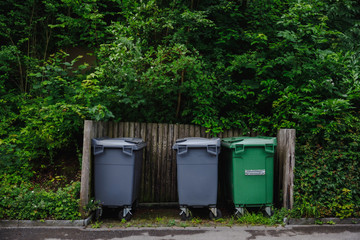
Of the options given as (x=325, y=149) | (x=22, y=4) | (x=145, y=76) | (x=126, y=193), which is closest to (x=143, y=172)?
(x=126, y=193)

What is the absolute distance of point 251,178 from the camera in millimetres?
4941

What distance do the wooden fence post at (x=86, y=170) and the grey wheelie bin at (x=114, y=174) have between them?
0.37 feet

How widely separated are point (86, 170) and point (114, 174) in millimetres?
469

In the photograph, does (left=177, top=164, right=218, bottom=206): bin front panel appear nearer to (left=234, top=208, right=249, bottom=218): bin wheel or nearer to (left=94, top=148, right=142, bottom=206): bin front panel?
(left=234, top=208, right=249, bottom=218): bin wheel

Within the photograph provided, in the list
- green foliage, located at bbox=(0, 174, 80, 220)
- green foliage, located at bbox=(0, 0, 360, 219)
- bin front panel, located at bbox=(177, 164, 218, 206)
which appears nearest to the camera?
green foliage, located at bbox=(0, 174, 80, 220)

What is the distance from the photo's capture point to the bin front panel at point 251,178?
194 inches

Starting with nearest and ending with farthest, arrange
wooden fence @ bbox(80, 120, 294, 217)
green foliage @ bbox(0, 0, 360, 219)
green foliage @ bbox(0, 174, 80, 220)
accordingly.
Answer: green foliage @ bbox(0, 174, 80, 220) → green foliage @ bbox(0, 0, 360, 219) → wooden fence @ bbox(80, 120, 294, 217)

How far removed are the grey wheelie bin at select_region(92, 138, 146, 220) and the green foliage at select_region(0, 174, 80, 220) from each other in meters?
0.46

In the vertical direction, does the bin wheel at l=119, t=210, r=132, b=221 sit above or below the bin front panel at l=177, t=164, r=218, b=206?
below

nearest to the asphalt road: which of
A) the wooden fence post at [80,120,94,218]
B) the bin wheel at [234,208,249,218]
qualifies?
the bin wheel at [234,208,249,218]

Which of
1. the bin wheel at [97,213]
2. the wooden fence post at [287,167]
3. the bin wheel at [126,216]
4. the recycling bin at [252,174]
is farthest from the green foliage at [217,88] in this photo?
the bin wheel at [126,216]

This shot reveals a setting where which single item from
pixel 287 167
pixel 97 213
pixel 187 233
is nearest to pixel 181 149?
pixel 187 233

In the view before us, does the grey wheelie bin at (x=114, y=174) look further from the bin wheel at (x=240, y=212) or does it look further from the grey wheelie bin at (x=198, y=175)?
the bin wheel at (x=240, y=212)

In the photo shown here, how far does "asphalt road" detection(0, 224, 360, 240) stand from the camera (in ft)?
13.7
